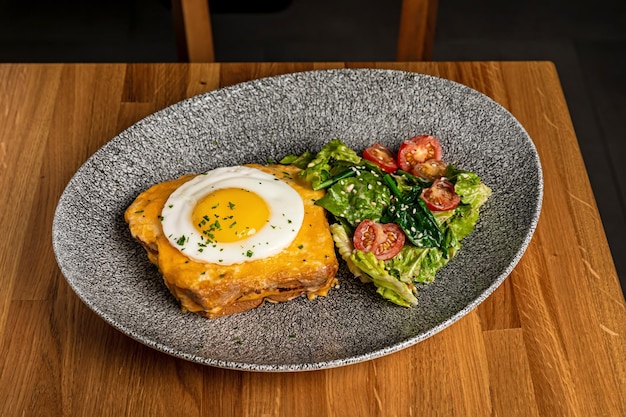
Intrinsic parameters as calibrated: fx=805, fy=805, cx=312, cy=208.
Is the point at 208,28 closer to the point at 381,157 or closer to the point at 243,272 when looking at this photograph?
the point at 381,157

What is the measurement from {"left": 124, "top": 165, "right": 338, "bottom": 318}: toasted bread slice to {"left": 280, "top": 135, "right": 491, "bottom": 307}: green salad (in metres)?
0.09

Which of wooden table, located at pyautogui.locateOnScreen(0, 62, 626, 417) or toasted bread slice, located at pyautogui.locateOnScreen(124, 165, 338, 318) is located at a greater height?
toasted bread slice, located at pyautogui.locateOnScreen(124, 165, 338, 318)

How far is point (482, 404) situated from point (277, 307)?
1.86ft

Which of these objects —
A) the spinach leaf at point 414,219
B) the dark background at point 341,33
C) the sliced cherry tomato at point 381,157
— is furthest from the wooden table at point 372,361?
the dark background at point 341,33

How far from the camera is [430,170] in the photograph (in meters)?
2.37

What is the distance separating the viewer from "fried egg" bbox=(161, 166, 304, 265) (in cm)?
205

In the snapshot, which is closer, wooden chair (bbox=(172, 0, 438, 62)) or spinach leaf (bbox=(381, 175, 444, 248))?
spinach leaf (bbox=(381, 175, 444, 248))

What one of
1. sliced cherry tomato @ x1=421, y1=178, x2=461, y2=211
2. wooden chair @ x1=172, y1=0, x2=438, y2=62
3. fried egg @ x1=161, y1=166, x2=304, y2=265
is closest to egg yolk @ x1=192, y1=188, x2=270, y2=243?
fried egg @ x1=161, y1=166, x2=304, y2=265

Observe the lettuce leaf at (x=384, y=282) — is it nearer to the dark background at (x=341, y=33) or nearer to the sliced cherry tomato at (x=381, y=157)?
the sliced cherry tomato at (x=381, y=157)

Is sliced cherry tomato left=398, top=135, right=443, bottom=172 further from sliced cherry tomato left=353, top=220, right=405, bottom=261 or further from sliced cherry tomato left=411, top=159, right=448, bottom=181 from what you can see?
sliced cherry tomato left=353, top=220, right=405, bottom=261

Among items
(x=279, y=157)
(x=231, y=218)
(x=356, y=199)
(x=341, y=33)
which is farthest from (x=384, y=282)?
(x=341, y=33)

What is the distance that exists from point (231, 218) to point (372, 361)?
52 centimetres

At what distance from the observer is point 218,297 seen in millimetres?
1994

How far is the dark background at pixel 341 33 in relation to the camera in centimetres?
481
